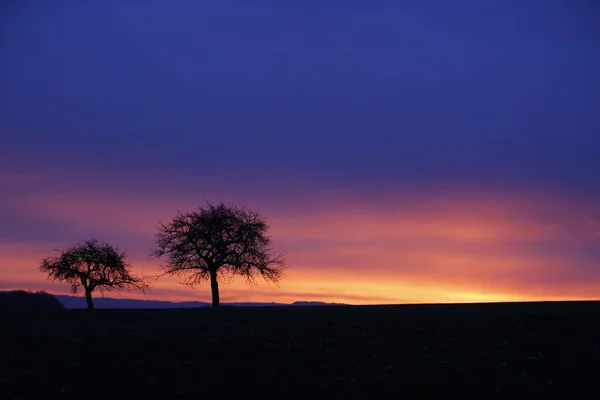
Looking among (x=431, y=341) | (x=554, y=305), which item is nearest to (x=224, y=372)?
(x=431, y=341)

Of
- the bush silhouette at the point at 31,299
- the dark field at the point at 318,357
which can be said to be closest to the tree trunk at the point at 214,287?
the bush silhouette at the point at 31,299

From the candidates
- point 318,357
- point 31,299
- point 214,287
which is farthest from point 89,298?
point 318,357

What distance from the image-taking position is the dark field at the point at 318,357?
84.9ft

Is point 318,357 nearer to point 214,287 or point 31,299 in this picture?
point 214,287

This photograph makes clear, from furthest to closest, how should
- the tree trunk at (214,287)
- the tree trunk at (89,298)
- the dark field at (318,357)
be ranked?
the tree trunk at (89,298), the tree trunk at (214,287), the dark field at (318,357)

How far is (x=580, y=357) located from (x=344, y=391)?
8778mm

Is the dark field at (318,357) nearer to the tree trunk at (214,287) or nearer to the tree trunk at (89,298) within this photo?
the tree trunk at (214,287)

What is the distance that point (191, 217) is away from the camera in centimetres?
6431

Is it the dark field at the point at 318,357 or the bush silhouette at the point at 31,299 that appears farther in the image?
the bush silhouette at the point at 31,299

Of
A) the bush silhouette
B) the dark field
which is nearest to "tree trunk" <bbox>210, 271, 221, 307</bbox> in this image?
the bush silhouette

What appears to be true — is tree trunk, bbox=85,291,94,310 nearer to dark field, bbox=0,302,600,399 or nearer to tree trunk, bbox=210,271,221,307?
tree trunk, bbox=210,271,221,307

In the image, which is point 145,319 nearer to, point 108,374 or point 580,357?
point 108,374

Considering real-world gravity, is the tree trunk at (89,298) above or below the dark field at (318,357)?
above

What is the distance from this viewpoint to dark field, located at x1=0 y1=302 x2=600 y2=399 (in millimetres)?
25875
